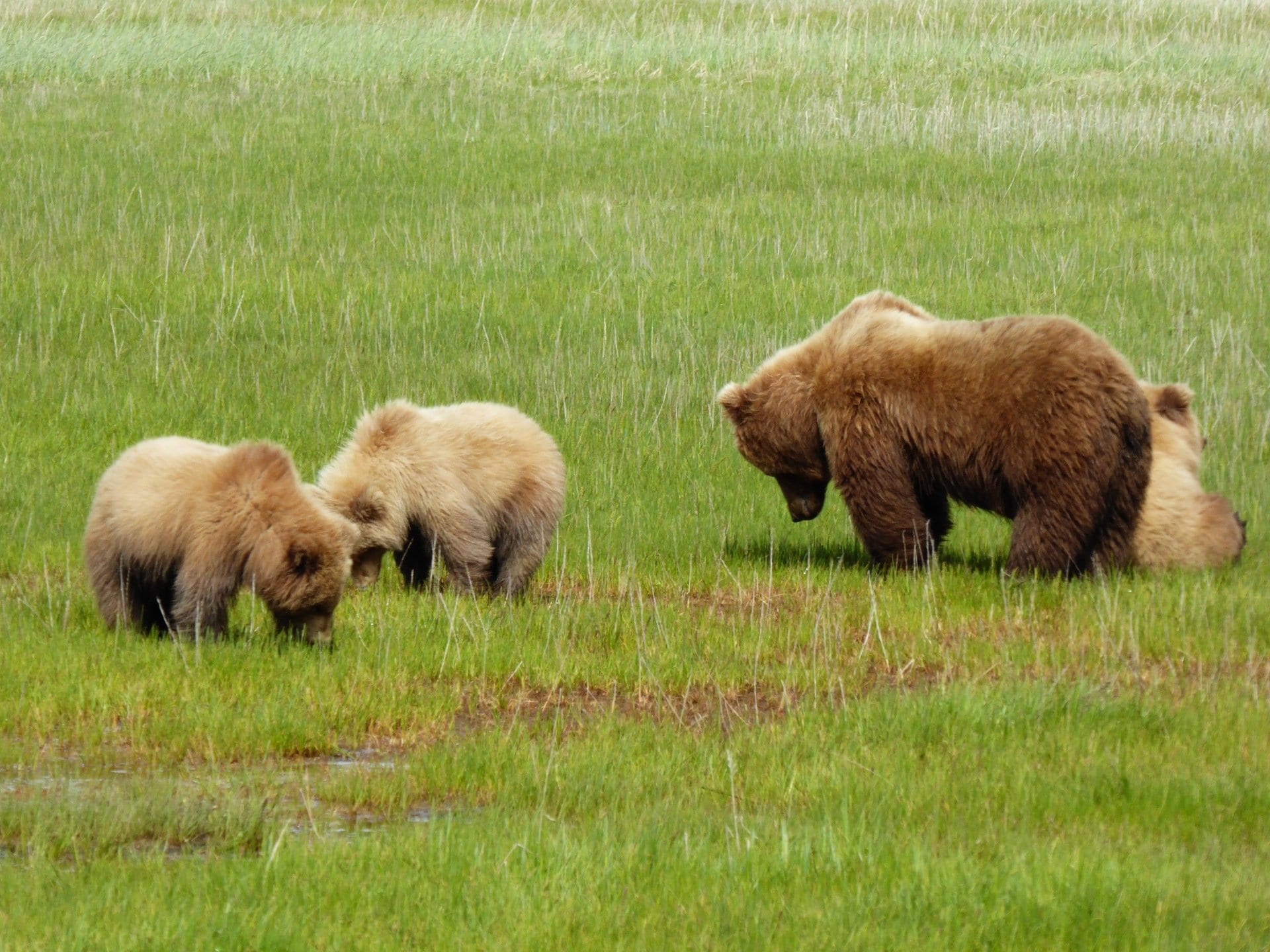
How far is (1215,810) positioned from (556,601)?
11.8ft

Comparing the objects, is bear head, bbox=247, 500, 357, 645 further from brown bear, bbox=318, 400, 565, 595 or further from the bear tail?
the bear tail

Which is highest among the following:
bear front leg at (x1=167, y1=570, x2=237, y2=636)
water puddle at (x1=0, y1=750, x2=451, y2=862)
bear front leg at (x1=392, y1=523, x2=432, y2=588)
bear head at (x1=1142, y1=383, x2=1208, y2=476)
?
bear head at (x1=1142, y1=383, x2=1208, y2=476)

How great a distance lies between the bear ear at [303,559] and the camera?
720cm

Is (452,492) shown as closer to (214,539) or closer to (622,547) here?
(622,547)

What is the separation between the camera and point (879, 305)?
9625 millimetres

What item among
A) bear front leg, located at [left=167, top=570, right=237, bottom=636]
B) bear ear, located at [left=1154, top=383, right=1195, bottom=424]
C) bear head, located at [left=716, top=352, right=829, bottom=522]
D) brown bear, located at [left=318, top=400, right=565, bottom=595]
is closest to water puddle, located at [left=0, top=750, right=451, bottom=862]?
bear front leg, located at [left=167, top=570, right=237, bottom=636]

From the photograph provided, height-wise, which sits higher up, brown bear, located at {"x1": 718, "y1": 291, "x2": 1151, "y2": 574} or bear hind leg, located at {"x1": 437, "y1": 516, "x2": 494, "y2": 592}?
brown bear, located at {"x1": 718, "y1": 291, "x2": 1151, "y2": 574}

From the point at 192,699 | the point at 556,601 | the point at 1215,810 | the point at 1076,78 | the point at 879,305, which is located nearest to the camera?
the point at 1215,810

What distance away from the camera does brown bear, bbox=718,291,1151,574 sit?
8.46 meters

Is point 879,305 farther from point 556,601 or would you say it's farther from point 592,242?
point 592,242

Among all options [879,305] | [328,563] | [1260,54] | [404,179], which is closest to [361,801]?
[328,563]

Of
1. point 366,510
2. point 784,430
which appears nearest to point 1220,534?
point 784,430

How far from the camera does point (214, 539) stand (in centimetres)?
724

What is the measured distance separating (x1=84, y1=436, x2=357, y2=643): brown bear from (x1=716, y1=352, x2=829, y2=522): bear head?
3116 millimetres
